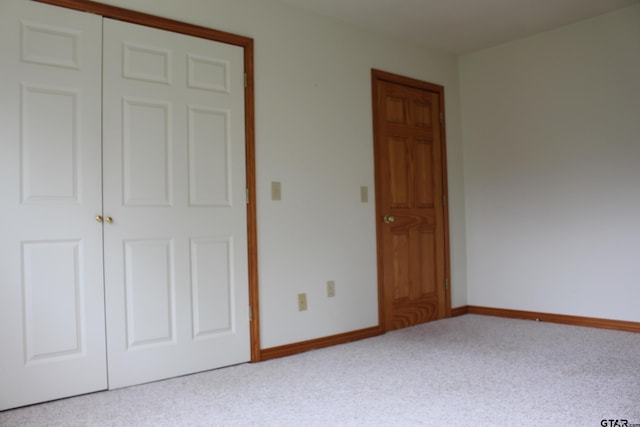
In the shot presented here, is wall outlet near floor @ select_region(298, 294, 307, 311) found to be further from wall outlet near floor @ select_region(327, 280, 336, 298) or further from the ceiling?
the ceiling

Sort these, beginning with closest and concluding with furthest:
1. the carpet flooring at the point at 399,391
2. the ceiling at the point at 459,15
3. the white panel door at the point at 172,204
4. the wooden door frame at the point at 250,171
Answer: the carpet flooring at the point at 399,391, the white panel door at the point at 172,204, the wooden door frame at the point at 250,171, the ceiling at the point at 459,15

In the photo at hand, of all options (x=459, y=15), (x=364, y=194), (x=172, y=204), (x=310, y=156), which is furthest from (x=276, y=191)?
(x=459, y=15)

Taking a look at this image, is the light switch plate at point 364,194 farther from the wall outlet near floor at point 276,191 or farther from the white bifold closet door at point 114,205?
the white bifold closet door at point 114,205

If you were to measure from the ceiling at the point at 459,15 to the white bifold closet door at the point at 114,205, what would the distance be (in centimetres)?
97

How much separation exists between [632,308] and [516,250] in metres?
0.95

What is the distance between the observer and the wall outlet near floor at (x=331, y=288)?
137 inches

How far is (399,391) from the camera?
2.45 meters

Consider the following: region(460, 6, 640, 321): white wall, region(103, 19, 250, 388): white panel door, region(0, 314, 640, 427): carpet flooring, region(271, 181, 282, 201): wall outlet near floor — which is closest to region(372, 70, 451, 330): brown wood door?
region(460, 6, 640, 321): white wall

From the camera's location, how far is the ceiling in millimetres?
3428

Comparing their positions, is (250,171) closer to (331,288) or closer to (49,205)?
(331,288)

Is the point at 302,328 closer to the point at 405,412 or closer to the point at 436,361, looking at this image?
the point at 436,361

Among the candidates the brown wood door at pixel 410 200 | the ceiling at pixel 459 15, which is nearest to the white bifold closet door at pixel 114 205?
the ceiling at pixel 459 15

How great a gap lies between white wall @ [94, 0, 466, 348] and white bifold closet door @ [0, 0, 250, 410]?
18 cm

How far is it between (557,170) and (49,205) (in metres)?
3.62
